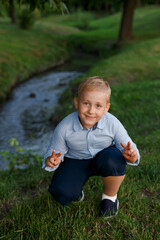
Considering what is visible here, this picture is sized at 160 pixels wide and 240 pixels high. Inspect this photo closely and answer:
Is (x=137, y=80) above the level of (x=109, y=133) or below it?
below

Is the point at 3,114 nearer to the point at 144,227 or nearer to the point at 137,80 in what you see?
the point at 137,80

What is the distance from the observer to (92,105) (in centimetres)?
230

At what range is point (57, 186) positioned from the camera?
2434 millimetres

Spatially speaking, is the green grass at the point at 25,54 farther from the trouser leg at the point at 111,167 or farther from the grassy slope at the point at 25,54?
the trouser leg at the point at 111,167

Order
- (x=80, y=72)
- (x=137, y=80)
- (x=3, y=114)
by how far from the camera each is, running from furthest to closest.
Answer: (x=80, y=72), (x=137, y=80), (x=3, y=114)

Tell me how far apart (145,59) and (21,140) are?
21.5 ft

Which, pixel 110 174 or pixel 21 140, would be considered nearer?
pixel 110 174

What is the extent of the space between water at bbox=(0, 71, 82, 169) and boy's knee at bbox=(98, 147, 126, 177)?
319cm

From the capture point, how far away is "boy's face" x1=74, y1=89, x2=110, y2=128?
2.29 metres

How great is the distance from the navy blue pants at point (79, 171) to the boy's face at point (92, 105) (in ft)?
1.11

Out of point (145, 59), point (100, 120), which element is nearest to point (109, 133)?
point (100, 120)

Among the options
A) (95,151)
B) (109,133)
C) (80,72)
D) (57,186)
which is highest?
(109,133)

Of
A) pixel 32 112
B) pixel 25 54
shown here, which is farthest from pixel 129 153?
pixel 25 54

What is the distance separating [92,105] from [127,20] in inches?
621
